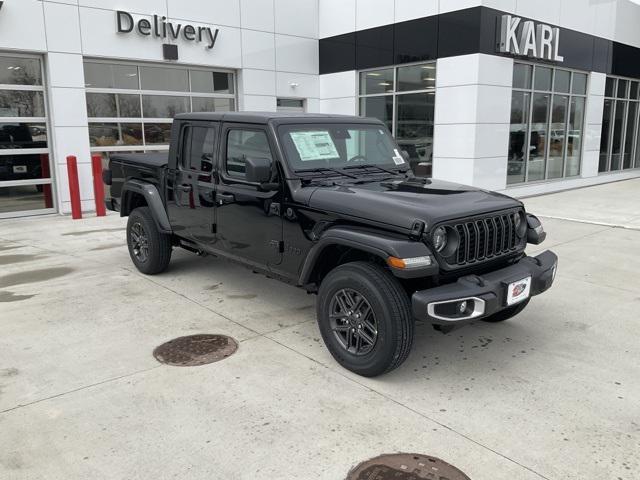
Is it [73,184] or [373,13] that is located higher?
[373,13]

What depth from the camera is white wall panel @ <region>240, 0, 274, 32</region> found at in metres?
13.4

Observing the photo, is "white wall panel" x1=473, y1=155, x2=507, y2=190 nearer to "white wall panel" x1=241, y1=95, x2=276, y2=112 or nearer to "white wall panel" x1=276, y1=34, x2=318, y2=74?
"white wall panel" x1=241, y1=95, x2=276, y2=112

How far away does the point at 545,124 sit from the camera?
13867 mm

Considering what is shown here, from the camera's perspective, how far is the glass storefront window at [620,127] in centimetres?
1655

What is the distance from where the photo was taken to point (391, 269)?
3539 millimetres

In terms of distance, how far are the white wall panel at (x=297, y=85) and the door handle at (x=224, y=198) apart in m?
9.92

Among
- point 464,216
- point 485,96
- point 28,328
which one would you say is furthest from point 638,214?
point 28,328

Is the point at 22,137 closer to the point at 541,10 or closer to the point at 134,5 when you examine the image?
the point at 134,5

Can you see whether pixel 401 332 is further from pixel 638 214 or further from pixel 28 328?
pixel 638 214

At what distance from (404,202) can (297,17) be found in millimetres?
12016

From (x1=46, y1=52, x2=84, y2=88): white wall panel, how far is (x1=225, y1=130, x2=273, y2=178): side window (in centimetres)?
750

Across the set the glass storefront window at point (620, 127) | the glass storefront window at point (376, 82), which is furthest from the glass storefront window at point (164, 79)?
the glass storefront window at point (620, 127)

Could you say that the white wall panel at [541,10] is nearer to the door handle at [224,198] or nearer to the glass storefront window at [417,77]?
the glass storefront window at [417,77]

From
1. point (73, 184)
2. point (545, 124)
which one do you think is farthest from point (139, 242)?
point (545, 124)
